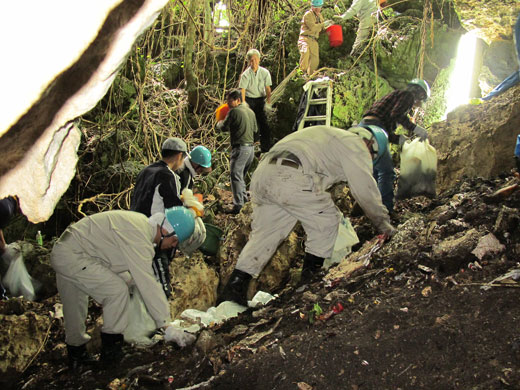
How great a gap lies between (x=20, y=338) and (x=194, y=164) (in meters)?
2.50

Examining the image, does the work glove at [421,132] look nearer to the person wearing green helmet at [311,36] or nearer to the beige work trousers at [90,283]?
the person wearing green helmet at [311,36]

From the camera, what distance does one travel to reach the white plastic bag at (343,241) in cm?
404

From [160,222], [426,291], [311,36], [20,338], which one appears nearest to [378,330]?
[426,291]

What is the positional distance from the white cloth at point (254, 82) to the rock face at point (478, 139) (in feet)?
8.85

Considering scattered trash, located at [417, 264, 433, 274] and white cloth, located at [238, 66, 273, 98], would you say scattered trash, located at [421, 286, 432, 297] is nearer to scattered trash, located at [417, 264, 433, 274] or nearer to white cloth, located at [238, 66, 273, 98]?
scattered trash, located at [417, 264, 433, 274]

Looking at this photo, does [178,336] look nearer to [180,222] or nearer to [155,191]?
[180,222]

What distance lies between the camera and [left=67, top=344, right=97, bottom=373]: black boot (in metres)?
3.63

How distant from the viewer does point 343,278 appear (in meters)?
→ 3.64

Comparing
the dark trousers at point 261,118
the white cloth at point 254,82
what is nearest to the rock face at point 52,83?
the white cloth at point 254,82

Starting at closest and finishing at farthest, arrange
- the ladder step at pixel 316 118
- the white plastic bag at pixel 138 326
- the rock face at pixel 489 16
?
the white plastic bag at pixel 138 326
the ladder step at pixel 316 118
the rock face at pixel 489 16

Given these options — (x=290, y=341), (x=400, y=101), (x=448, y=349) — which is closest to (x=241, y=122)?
(x=400, y=101)

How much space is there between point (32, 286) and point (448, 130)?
5.48 meters

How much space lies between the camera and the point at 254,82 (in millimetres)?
6965

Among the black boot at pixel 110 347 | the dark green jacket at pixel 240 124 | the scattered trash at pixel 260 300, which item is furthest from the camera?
the dark green jacket at pixel 240 124
